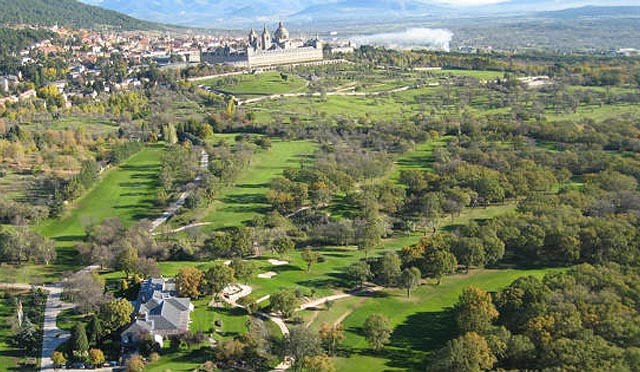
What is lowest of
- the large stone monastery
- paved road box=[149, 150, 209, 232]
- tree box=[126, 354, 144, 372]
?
tree box=[126, 354, 144, 372]

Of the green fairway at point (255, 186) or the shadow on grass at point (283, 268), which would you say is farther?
the green fairway at point (255, 186)

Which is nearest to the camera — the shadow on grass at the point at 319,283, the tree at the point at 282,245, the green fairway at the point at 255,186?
the shadow on grass at the point at 319,283

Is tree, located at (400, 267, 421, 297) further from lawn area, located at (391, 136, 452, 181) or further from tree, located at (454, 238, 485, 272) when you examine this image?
lawn area, located at (391, 136, 452, 181)

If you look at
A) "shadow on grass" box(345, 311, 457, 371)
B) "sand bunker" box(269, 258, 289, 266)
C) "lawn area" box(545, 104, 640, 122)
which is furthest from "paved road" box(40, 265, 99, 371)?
"lawn area" box(545, 104, 640, 122)

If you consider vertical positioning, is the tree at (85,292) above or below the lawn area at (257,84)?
below

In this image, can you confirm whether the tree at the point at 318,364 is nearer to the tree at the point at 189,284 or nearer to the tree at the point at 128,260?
the tree at the point at 189,284

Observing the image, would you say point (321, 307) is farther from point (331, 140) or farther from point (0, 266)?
point (331, 140)

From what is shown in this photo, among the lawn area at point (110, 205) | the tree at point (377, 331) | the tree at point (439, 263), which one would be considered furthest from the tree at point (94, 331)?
the tree at point (439, 263)
